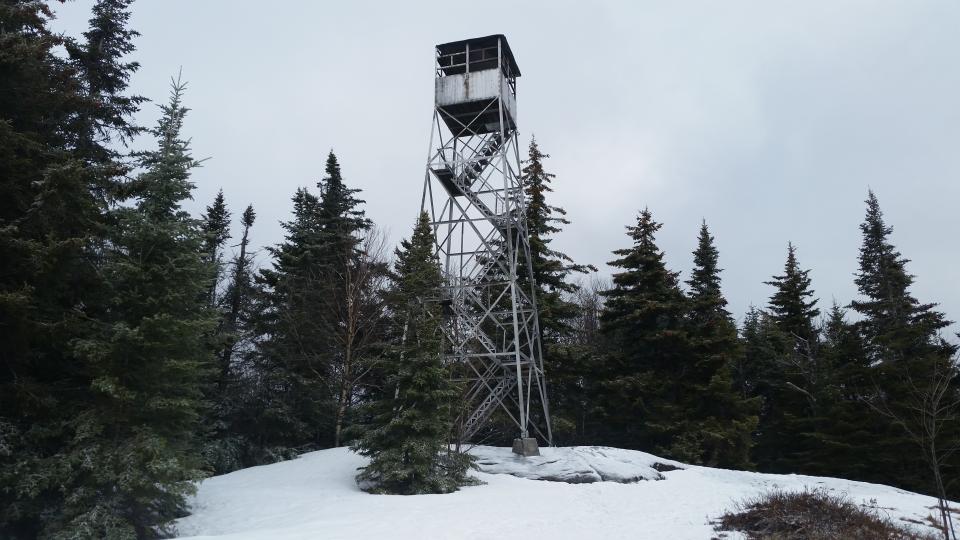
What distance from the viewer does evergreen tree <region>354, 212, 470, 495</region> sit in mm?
11414

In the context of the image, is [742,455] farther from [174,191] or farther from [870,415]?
[174,191]

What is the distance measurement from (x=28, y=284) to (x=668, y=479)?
43.9ft

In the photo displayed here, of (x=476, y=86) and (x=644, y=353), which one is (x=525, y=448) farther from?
(x=476, y=86)

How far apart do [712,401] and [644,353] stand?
114 inches

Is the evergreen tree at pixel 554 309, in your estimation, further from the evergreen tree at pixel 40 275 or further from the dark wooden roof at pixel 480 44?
the evergreen tree at pixel 40 275

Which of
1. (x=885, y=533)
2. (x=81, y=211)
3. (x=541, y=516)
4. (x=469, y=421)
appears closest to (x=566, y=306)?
(x=469, y=421)

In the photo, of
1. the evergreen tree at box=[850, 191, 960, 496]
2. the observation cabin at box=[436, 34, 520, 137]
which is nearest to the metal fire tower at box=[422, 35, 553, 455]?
the observation cabin at box=[436, 34, 520, 137]

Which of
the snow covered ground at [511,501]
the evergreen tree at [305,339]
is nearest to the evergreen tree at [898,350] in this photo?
the snow covered ground at [511,501]

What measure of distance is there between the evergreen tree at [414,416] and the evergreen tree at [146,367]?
356 centimetres

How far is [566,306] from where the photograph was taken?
72.8 feet

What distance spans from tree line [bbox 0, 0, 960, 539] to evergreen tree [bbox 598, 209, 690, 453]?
9cm

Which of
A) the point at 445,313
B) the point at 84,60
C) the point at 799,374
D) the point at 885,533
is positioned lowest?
the point at 885,533

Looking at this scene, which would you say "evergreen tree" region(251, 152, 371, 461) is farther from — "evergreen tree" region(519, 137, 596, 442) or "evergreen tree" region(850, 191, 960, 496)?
"evergreen tree" region(850, 191, 960, 496)

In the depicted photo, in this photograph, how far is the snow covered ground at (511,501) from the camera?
8.34 metres
